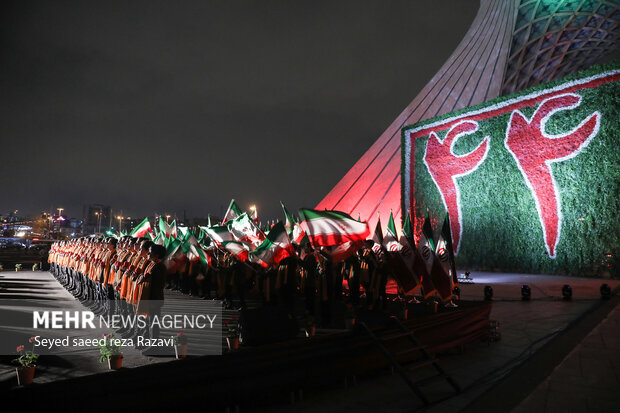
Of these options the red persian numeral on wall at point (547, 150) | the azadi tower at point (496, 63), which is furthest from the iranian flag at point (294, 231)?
the azadi tower at point (496, 63)

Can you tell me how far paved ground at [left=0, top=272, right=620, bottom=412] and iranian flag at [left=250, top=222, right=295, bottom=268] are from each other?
342cm

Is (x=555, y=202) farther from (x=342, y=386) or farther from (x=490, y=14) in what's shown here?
(x=490, y=14)

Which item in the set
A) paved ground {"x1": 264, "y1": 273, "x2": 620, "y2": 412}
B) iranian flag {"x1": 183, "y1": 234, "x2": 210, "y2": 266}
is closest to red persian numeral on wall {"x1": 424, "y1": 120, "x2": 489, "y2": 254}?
paved ground {"x1": 264, "y1": 273, "x2": 620, "y2": 412}

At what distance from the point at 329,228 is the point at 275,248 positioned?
134 cm

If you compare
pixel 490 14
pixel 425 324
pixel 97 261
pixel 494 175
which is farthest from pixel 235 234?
pixel 490 14

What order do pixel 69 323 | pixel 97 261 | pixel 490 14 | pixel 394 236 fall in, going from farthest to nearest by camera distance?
pixel 490 14, pixel 394 236, pixel 97 261, pixel 69 323

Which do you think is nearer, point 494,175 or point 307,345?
point 307,345

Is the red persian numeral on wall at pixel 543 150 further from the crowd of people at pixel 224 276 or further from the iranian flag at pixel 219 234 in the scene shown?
the iranian flag at pixel 219 234

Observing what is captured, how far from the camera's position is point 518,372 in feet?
13.5

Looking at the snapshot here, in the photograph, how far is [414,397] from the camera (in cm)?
360

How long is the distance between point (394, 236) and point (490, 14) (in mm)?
25407

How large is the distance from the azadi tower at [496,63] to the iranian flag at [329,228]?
44.4 feet

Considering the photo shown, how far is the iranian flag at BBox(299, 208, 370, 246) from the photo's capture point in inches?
293

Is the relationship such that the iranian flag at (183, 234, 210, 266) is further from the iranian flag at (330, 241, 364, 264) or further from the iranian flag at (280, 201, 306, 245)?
the iranian flag at (330, 241, 364, 264)
